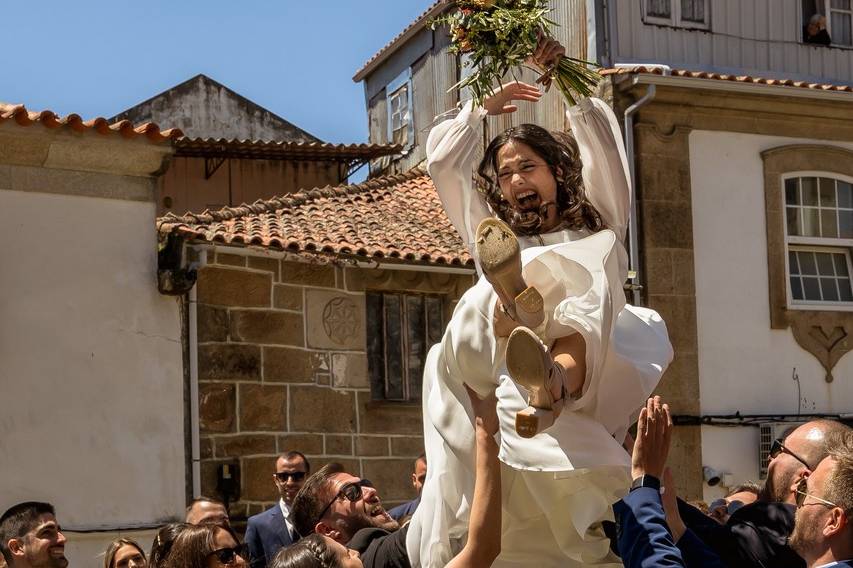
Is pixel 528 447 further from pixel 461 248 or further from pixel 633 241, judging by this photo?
pixel 633 241

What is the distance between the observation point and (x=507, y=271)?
4.53 meters

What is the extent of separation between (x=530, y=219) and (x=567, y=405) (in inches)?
31.5

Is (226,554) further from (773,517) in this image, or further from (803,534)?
(803,534)

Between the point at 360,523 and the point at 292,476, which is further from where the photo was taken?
the point at 292,476

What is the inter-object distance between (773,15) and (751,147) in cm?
249

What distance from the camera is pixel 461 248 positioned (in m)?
16.6

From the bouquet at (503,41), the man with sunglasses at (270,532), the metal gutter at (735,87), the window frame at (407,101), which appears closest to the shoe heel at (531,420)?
the bouquet at (503,41)

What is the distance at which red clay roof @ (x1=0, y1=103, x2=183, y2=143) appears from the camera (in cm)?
1320

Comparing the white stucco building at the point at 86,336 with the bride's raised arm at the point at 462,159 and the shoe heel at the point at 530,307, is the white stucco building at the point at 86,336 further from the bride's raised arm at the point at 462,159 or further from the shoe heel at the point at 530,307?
the shoe heel at the point at 530,307

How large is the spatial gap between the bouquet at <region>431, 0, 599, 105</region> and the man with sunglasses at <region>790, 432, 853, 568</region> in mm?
1760

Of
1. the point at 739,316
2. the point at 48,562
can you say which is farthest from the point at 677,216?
the point at 48,562

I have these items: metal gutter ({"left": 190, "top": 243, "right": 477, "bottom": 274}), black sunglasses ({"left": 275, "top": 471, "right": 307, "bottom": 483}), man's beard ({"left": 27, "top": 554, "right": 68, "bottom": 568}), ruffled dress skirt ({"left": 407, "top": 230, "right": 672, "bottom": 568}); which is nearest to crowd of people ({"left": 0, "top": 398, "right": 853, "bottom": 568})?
ruffled dress skirt ({"left": 407, "top": 230, "right": 672, "bottom": 568})

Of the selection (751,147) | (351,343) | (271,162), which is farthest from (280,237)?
(271,162)

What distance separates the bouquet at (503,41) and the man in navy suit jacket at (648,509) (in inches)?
60.2
